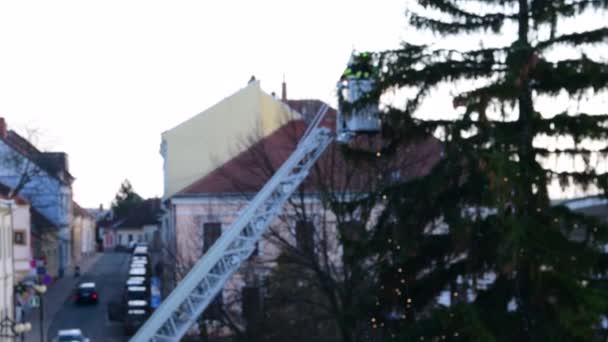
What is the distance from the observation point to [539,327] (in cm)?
1264

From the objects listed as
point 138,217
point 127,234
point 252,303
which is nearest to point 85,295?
point 252,303

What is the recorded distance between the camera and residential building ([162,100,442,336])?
24344 mm

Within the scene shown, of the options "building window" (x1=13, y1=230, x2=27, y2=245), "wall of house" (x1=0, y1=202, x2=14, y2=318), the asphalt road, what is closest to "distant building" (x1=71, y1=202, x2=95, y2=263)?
the asphalt road

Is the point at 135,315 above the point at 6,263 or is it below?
below

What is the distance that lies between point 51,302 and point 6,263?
15885 mm

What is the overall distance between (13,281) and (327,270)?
73.3 ft

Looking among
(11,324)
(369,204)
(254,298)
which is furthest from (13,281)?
(369,204)

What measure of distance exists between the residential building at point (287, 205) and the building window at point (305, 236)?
0.02 m

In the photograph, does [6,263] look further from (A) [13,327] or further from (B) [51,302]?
(B) [51,302]

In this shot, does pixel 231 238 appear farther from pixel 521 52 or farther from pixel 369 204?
pixel 521 52

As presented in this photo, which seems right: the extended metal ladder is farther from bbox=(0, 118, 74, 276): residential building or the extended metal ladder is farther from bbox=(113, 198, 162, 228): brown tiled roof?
bbox=(113, 198, 162, 228): brown tiled roof

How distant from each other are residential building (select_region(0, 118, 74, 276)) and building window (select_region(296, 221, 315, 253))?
38.8 m

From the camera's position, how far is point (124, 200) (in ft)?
503

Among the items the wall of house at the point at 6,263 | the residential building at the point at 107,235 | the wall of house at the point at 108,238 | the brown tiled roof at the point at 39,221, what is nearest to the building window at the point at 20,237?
the wall of house at the point at 6,263
